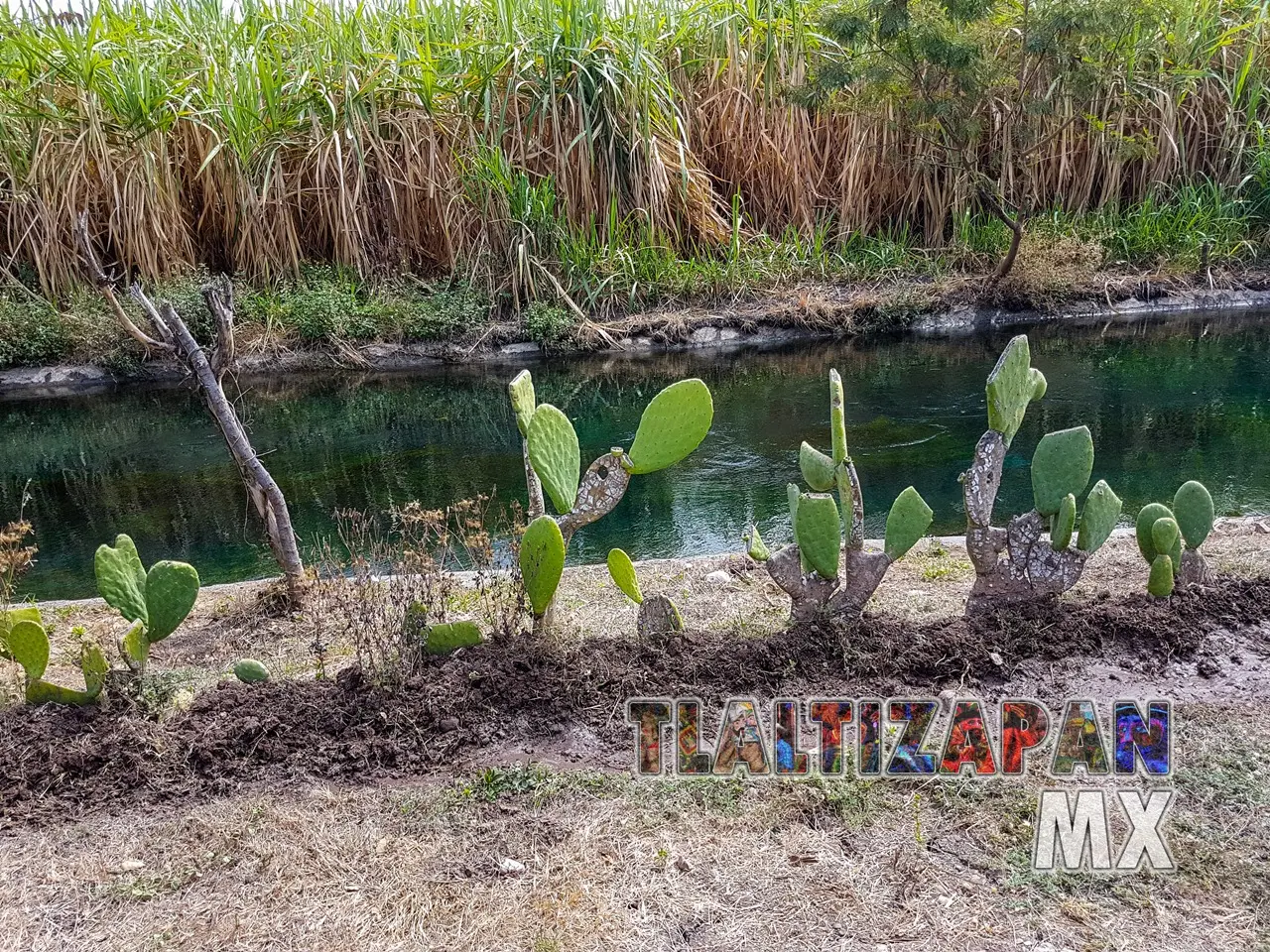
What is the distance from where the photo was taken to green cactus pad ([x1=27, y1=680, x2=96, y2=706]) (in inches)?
107

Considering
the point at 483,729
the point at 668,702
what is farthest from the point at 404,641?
the point at 668,702

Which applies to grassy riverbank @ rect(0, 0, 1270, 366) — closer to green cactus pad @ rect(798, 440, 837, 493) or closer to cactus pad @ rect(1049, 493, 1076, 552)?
green cactus pad @ rect(798, 440, 837, 493)

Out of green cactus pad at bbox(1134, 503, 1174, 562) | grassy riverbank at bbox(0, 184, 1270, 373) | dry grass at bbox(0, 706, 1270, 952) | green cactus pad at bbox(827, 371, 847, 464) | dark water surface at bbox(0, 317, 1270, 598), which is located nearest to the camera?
dry grass at bbox(0, 706, 1270, 952)

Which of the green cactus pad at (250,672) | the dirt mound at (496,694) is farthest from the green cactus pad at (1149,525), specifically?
the green cactus pad at (250,672)

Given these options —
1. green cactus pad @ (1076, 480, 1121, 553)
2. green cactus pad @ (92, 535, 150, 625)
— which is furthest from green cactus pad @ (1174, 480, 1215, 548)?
green cactus pad @ (92, 535, 150, 625)

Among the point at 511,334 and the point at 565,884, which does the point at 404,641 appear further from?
the point at 511,334

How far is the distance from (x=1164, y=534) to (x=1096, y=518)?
0.77 ft

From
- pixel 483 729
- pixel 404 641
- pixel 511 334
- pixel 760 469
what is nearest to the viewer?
pixel 483 729

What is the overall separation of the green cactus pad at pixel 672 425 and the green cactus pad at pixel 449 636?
0.66m

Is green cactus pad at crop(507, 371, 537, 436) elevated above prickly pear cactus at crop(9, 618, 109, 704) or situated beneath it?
elevated above

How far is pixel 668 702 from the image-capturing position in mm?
2648

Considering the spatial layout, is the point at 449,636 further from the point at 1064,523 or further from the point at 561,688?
the point at 1064,523

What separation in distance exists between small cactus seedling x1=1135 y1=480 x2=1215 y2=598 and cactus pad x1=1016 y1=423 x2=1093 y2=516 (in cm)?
28

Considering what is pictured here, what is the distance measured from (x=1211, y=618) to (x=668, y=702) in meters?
1.61
